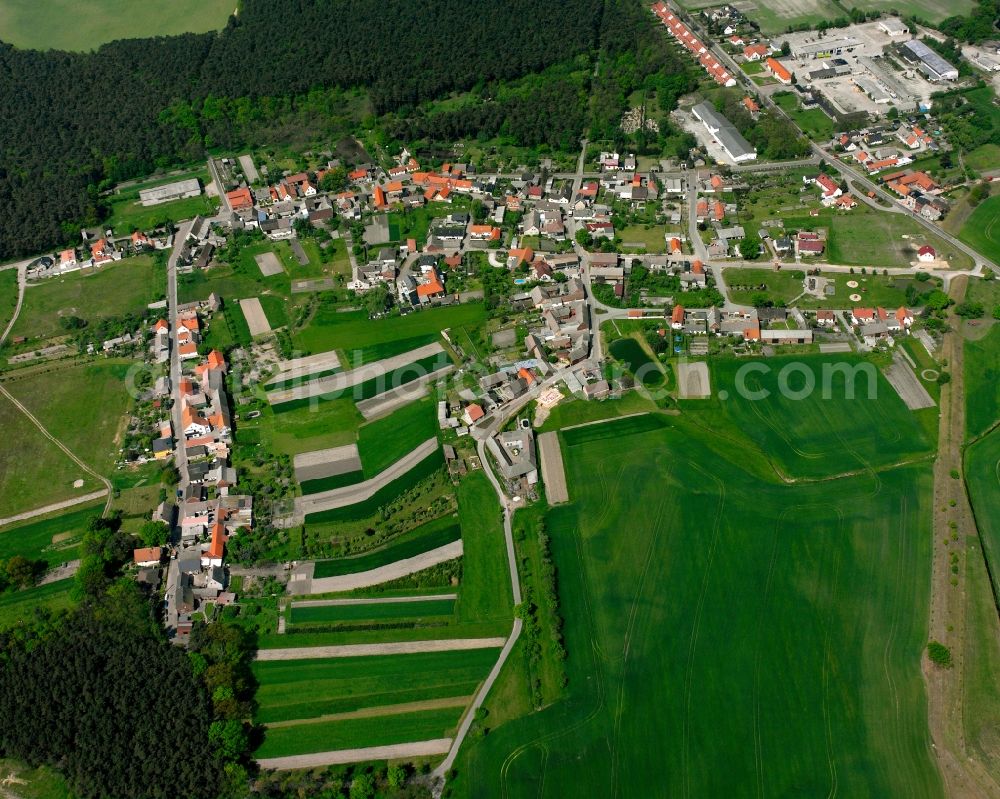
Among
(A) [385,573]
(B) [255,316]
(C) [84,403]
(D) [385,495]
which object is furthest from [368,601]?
(B) [255,316]

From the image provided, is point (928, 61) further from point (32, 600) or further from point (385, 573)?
point (32, 600)

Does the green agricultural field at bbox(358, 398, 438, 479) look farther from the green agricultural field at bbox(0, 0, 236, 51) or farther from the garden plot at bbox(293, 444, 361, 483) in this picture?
the green agricultural field at bbox(0, 0, 236, 51)

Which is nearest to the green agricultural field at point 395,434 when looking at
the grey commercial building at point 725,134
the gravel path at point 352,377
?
the gravel path at point 352,377

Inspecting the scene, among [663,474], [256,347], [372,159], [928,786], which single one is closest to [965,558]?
[928,786]

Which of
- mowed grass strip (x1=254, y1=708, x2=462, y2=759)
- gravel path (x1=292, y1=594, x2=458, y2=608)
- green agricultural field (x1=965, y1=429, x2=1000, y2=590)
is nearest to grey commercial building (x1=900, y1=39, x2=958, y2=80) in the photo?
green agricultural field (x1=965, y1=429, x2=1000, y2=590)

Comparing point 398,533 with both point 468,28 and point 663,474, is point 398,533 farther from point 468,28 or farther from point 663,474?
point 468,28

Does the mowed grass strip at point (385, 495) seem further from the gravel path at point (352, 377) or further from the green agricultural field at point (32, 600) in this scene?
the green agricultural field at point (32, 600)
